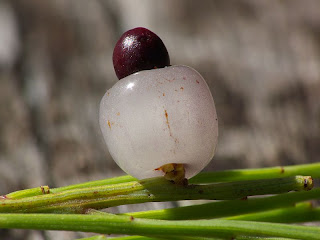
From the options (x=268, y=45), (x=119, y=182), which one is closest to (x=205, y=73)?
(x=268, y=45)

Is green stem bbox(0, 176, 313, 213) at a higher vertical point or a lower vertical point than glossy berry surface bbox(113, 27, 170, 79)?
lower

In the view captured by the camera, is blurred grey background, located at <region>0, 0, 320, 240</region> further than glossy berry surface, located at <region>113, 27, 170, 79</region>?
Yes

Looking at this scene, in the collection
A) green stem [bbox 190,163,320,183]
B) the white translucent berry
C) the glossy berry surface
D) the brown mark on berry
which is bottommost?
green stem [bbox 190,163,320,183]

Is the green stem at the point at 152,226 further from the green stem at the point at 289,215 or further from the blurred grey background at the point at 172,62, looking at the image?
the blurred grey background at the point at 172,62

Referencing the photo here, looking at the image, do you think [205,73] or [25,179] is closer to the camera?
[25,179]

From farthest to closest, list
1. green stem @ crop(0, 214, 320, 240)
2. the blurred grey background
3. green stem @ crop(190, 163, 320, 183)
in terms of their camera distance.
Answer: the blurred grey background < green stem @ crop(190, 163, 320, 183) < green stem @ crop(0, 214, 320, 240)

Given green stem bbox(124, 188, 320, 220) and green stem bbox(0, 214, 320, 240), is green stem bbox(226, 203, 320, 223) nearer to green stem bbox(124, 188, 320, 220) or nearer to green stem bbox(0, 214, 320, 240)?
green stem bbox(124, 188, 320, 220)

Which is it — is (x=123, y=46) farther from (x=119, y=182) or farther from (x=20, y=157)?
(x=20, y=157)

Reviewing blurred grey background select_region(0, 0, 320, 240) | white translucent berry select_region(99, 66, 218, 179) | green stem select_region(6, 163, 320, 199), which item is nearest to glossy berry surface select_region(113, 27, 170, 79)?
white translucent berry select_region(99, 66, 218, 179)
